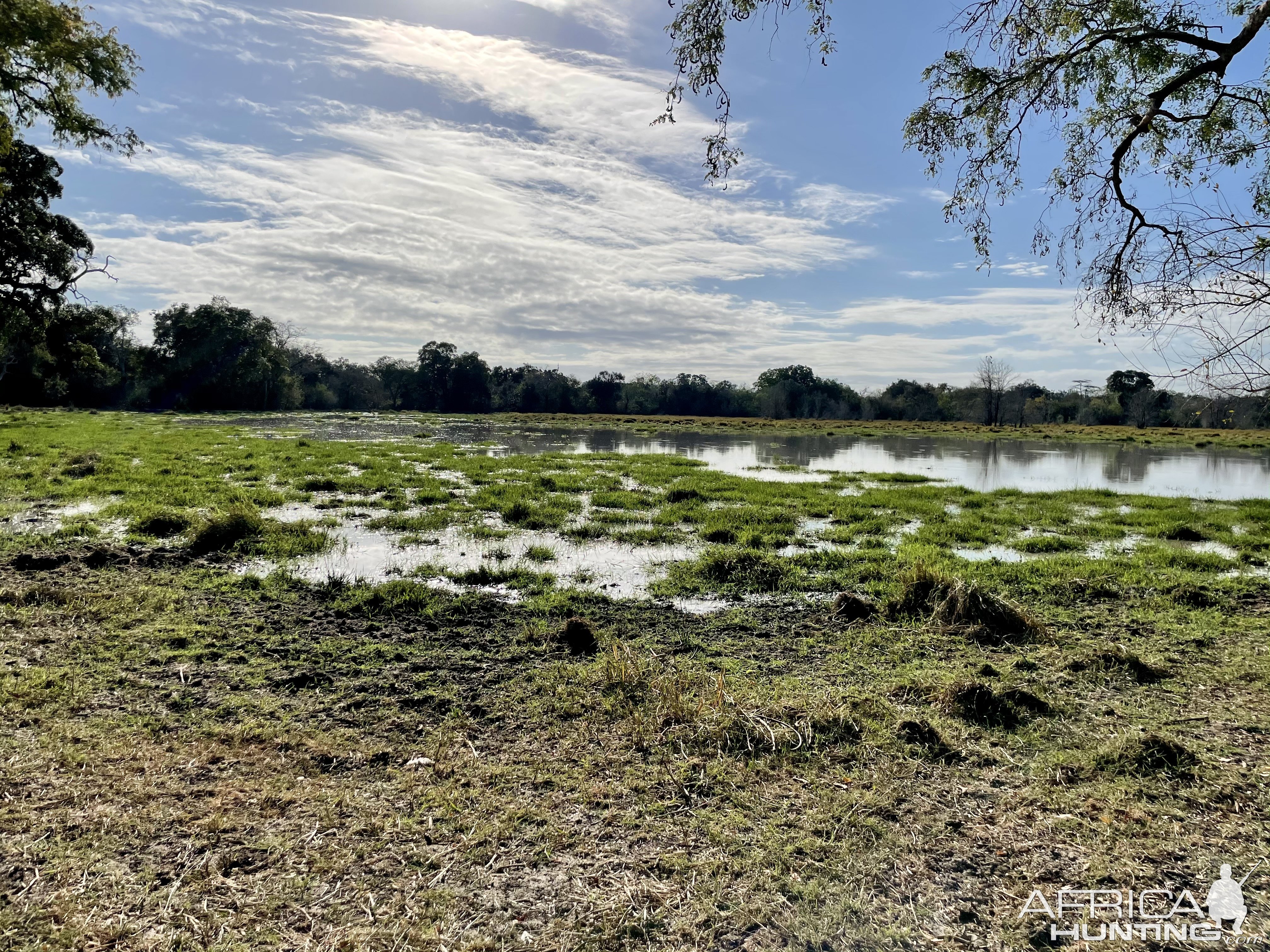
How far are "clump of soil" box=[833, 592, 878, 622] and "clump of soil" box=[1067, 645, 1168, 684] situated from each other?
2.14 meters

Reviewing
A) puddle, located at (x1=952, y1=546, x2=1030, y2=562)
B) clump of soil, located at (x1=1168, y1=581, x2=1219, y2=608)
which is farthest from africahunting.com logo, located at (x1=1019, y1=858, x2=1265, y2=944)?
puddle, located at (x1=952, y1=546, x2=1030, y2=562)

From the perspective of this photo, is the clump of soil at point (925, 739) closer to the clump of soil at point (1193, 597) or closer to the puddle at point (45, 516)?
the clump of soil at point (1193, 597)

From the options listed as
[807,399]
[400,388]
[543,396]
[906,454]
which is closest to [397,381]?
[400,388]

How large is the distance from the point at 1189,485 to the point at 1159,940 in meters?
26.4

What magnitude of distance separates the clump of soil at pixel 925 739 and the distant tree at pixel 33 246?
103 feet

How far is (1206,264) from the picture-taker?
647cm

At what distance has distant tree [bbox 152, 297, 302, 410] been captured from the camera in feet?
271

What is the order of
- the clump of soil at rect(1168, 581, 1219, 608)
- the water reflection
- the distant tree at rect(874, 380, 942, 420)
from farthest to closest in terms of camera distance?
the distant tree at rect(874, 380, 942, 420) < the water reflection < the clump of soil at rect(1168, 581, 1219, 608)

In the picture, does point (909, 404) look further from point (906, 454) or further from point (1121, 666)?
point (1121, 666)

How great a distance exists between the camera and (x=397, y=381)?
402ft

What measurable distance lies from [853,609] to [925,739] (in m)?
3.25

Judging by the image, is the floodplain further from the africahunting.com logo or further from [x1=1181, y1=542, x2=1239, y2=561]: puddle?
[x1=1181, y1=542, x2=1239, y2=561]: puddle

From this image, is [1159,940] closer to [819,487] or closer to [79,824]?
[79,824]

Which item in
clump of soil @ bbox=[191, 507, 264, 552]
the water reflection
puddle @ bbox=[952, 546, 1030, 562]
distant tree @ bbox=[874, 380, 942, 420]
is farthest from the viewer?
distant tree @ bbox=[874, 380, 942, 420]
